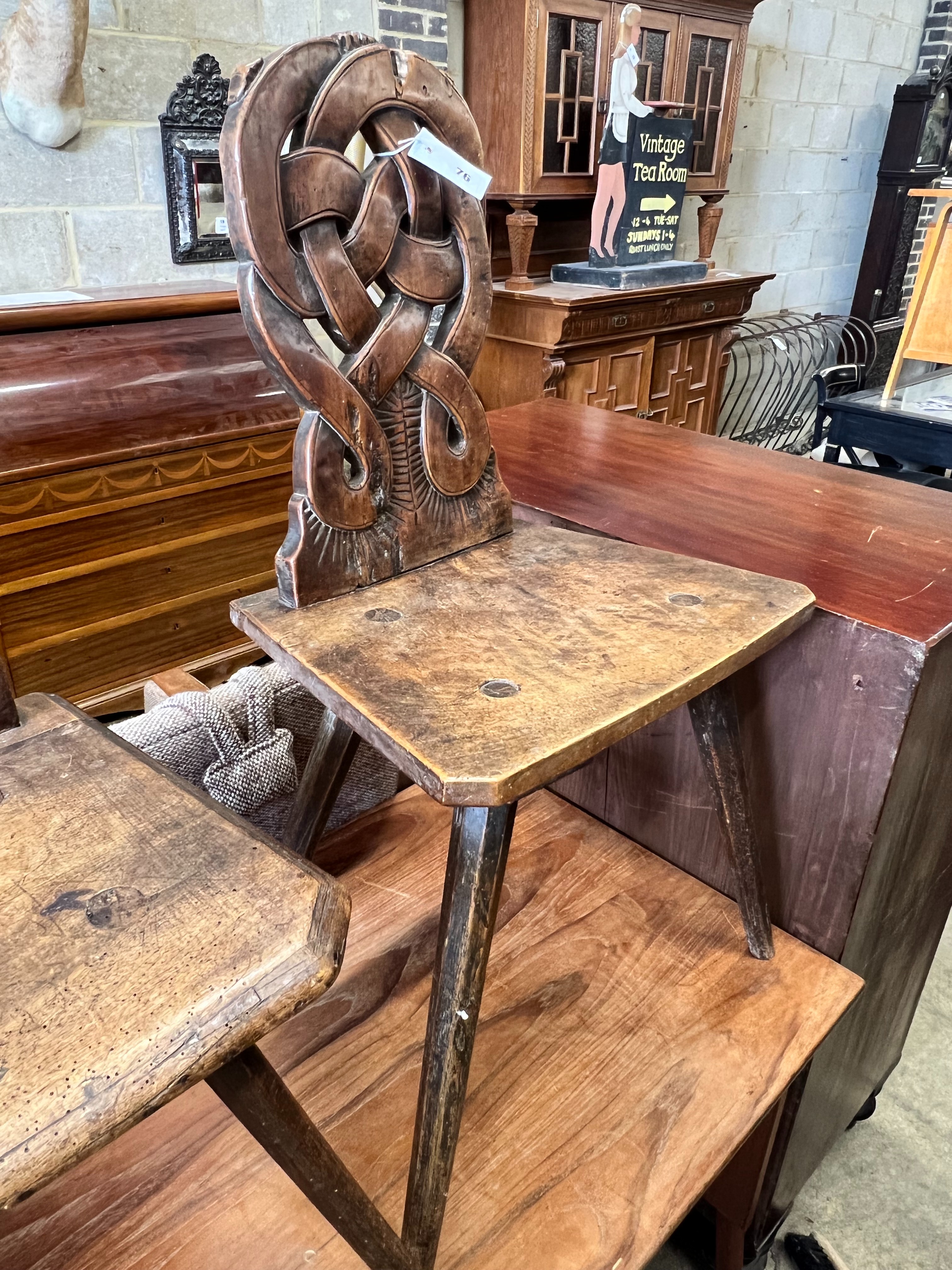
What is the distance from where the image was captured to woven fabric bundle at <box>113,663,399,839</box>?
759 mm

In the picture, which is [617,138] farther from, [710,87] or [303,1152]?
[303,1152]

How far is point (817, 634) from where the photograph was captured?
29.3 inches

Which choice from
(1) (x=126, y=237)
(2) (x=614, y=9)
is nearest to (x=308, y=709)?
(1) (x=126, y=237)

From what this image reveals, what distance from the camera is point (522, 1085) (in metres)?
0.77

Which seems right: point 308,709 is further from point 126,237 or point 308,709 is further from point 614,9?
point 614,9

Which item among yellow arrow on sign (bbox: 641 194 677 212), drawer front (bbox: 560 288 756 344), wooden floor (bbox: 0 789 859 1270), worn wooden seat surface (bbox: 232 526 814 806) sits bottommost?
wooden floor (bbox: 0 789 859 1270)

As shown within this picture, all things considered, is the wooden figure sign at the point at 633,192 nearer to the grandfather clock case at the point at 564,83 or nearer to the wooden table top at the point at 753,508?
the grandfather clock case at the point at 564,83

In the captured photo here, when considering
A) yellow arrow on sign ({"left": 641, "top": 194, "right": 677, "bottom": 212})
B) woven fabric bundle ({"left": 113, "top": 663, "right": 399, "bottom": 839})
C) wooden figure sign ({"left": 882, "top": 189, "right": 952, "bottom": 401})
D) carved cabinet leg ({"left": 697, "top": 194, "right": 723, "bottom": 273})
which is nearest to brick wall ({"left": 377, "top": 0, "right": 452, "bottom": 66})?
yellow arrow on sign ({"left": 641, "top": 194, "right": 677, "bottom": 212})

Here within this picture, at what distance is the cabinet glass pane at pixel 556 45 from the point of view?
7.72ft

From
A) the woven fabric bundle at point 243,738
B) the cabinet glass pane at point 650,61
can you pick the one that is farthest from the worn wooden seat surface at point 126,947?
the cabinet glass pane at point 650,61

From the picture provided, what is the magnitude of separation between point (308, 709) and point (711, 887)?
0.48 metres

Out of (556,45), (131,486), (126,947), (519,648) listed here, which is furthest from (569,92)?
(126,947)

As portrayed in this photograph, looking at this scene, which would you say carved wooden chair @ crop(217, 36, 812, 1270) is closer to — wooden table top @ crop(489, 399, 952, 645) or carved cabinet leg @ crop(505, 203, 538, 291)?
wooden table top @ crop(489, 399, 952, 645)

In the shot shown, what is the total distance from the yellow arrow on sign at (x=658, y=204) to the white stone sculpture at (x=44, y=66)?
1.55 m
